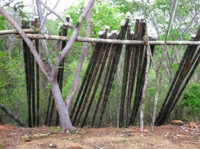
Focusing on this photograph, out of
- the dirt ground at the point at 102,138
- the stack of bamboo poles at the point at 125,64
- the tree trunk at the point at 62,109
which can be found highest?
the stack of bamboo poles at the point at 125,64

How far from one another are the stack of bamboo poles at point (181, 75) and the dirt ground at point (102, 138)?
37 centimetres

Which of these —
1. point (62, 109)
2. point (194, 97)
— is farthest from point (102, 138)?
point (194, 97)

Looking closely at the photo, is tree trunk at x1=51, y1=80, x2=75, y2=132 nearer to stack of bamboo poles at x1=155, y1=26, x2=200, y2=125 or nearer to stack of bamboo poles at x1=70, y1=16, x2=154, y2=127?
stack of bamboo poles at x1=70, y1=16, x2=154, y2=127

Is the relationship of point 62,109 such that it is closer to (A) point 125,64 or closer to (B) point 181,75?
(A) point 125,64

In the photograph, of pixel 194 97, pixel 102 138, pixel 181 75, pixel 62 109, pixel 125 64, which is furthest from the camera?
pixel 194 97

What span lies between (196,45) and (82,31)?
96.6 inches

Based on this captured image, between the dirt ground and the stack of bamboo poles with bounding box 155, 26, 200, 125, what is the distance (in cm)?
37

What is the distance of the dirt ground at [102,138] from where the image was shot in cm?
345

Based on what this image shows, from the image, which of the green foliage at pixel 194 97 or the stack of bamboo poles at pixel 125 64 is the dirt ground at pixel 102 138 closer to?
the green foliage at pixel 194 97

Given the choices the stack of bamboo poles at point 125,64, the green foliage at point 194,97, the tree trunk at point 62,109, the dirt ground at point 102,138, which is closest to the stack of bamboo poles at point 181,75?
the green foliage at point 194,97

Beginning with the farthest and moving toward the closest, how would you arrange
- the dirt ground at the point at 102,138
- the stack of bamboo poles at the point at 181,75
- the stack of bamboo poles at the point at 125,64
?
the stack of bamboo poles at the point at 181,75, the stack of bamboo poles at the point at 125,64, the dirt ground at the point at 102,138

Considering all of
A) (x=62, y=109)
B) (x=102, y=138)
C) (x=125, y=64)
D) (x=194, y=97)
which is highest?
(x=125, y=64)

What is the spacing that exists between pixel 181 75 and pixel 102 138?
5.48ft

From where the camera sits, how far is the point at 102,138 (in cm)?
375
